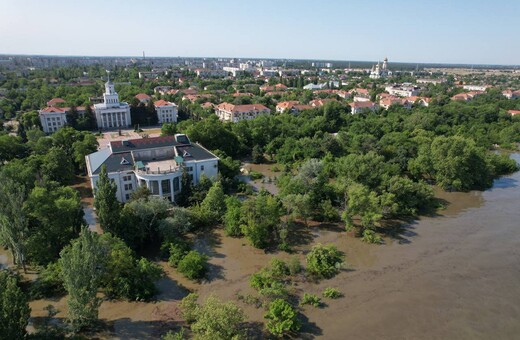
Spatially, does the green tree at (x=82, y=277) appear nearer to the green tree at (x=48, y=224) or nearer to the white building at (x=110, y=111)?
the green tree at (x=48, y=224)

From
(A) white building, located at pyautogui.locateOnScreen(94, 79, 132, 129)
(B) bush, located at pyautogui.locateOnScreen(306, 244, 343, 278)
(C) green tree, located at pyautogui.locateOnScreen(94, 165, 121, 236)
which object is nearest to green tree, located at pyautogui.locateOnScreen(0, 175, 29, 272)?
(C) green tree, located at pyautogui.locateOnScreen(94, 165, 121, 236)

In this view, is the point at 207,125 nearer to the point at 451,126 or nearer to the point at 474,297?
the point at 474,297

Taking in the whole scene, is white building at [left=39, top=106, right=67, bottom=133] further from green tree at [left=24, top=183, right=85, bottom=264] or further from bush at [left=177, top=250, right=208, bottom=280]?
bush at [left=177, top=250, right=208, bottom=280]

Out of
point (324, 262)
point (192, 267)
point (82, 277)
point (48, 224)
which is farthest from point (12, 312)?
point (324, 262)

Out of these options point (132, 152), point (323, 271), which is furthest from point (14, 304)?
point (132, 152)

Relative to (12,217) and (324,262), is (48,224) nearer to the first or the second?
(12,217)

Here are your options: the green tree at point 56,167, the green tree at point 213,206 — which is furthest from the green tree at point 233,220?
the green tree at point 56,167
